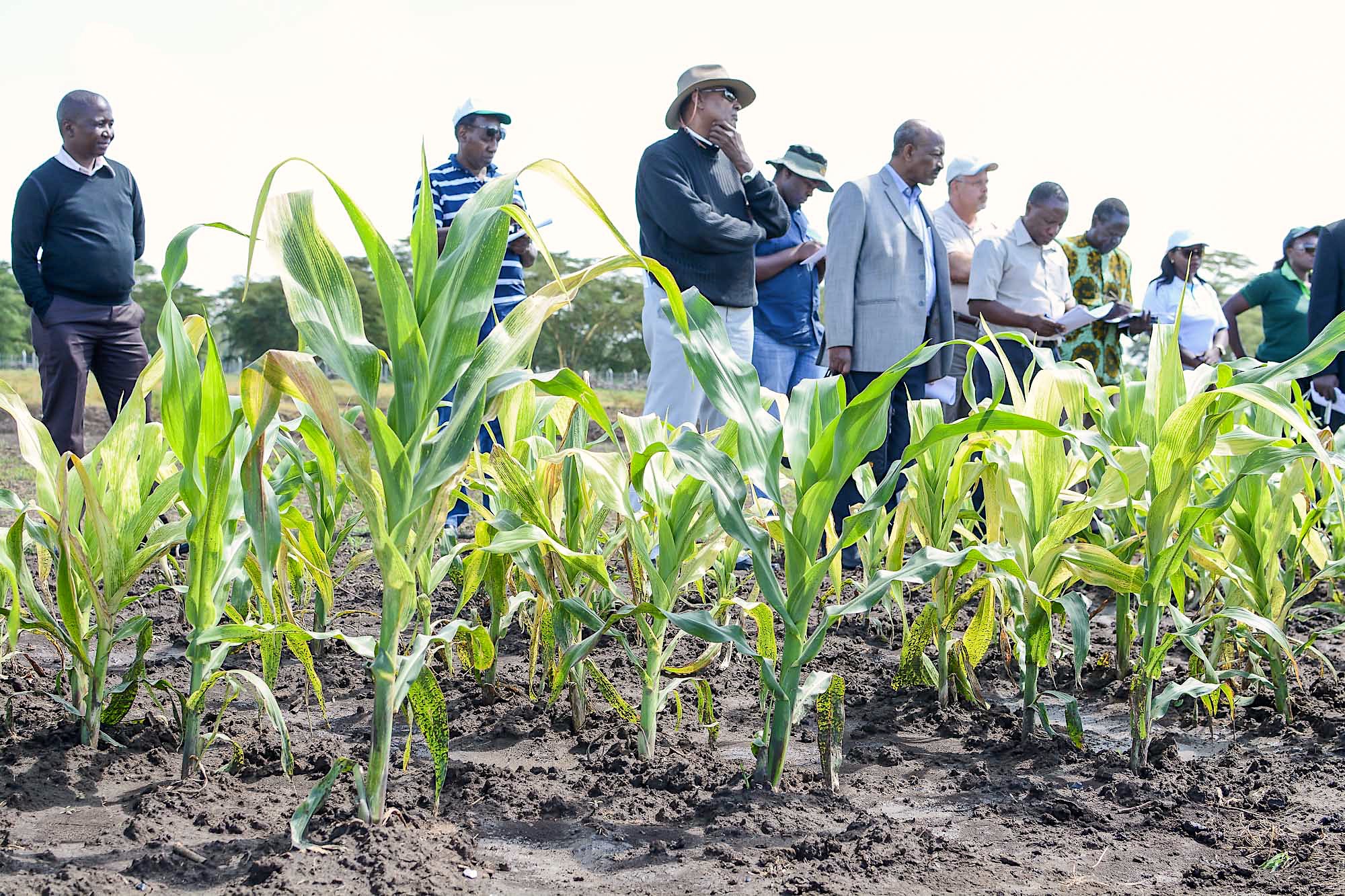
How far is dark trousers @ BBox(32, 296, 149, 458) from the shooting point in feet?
13.4

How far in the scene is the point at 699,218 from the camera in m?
3.80

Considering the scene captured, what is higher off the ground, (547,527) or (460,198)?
(460,198)

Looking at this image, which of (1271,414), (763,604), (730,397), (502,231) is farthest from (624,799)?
(1271,414)

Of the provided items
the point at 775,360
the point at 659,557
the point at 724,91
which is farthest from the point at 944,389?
the point at 659,557

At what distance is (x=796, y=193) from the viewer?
5051mm

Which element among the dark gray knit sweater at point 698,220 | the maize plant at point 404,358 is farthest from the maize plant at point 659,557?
the dark gray knit sweater at point 698,220

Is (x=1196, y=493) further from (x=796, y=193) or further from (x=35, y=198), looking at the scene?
(x=35, y=198)

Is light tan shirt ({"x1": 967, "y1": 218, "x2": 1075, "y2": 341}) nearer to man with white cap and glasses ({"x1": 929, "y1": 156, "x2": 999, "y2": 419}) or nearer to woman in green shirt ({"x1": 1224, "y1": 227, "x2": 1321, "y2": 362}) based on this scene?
man with white cap and glasses ({"x1": 929, "y1": 156, "x2": 999, "y2": 419})

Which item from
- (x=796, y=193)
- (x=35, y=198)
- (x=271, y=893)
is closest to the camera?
(x=271, y=893)

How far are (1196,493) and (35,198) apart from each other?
403 centimetres

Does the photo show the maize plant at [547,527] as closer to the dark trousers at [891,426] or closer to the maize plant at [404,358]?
the maize plant at [404,358]

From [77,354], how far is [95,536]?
2409 mm

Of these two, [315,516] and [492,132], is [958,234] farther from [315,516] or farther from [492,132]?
[315,516]

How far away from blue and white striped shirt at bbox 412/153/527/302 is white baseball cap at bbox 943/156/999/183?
207cm
